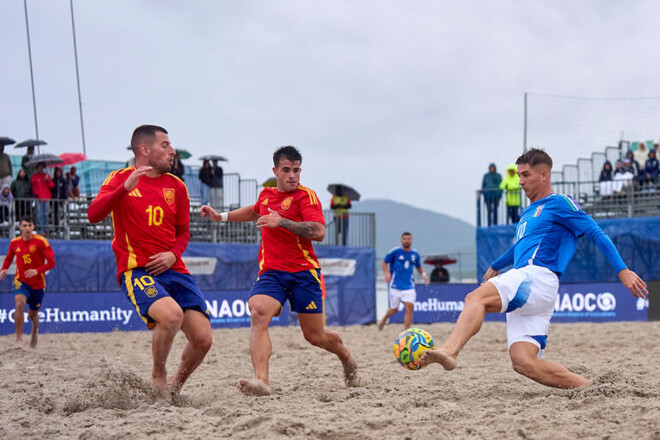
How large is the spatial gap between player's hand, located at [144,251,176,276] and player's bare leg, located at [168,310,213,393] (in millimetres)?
395

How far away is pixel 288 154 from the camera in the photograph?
236 inches

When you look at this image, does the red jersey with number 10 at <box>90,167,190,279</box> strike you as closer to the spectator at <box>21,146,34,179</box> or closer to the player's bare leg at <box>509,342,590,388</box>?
the player's bare leg at <box>509,342,590,388</box>

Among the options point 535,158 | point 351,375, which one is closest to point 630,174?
point 351,375

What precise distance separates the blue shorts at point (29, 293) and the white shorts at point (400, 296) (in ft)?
21.5

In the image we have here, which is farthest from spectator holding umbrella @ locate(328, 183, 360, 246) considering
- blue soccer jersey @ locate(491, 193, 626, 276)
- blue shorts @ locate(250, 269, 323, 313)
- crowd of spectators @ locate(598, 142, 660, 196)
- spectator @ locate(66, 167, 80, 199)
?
blue soccer jersey @ locate(491, 193, 626, 276)

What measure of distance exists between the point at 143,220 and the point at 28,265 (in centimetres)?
687

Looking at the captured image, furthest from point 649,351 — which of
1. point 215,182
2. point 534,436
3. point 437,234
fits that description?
point 437,234

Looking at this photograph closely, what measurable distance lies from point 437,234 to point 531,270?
147m

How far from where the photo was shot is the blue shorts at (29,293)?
11.4 m

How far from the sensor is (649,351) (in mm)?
9625

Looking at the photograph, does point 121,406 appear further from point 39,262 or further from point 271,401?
point 39,262

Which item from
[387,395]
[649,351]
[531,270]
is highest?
[531,270]

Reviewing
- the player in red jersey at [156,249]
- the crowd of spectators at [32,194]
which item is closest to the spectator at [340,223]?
the crowd of spectators at [32,194]

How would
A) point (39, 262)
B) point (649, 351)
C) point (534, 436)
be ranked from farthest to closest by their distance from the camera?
point (39, 262) → point (649, 351) → point (534, 436)
